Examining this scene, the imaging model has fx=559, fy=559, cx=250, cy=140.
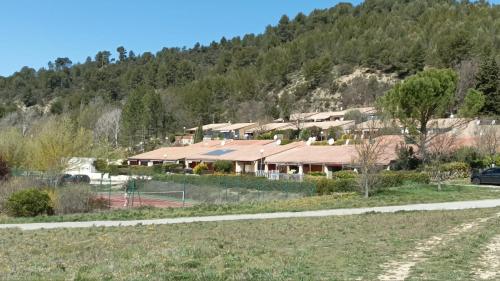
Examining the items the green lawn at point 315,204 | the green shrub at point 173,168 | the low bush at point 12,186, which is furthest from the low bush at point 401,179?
the green shrub at point 173,168

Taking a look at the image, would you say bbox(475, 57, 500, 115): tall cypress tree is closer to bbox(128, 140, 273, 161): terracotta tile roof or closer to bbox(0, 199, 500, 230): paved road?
bbox(128, 140, 273, 161): terracotta tile roof

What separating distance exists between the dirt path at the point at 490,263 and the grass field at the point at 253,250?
15cm

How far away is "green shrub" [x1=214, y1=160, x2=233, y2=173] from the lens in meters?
62.6

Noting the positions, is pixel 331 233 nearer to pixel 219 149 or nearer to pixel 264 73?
pixel 219 149

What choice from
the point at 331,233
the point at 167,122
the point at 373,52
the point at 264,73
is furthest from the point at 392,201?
the point at 264,73

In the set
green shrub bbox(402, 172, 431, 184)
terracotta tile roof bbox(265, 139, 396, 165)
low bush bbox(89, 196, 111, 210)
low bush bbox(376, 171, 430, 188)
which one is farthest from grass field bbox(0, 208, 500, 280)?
terracotta tile roof bbox(265, 139, 396, 165)

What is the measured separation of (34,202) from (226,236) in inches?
528

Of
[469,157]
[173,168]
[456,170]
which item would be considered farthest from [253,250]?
[173,168]

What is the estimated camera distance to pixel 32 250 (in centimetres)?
1274

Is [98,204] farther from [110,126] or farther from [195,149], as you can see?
[110,126]

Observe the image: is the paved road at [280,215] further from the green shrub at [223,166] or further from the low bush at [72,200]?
the green shrub at [223,166]

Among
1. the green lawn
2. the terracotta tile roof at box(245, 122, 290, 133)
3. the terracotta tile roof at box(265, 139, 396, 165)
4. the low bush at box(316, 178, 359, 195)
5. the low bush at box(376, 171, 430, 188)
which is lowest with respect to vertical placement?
the green lawn

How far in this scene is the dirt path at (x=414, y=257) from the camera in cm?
921

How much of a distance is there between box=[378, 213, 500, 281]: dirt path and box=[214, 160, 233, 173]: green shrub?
47.4 m
